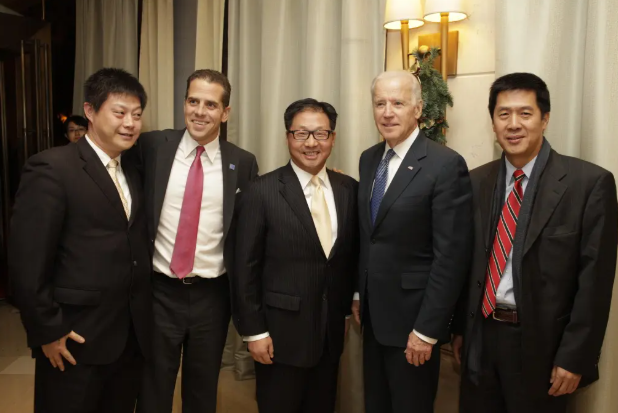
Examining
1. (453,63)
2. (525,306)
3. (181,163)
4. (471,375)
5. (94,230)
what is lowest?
(471,375)

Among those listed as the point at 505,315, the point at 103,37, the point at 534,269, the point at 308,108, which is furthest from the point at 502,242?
the point at 103,37

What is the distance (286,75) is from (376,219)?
1.53m

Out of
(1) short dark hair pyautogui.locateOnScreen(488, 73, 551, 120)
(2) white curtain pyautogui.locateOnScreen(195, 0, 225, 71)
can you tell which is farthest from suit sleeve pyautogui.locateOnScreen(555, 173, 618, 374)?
(2) white curtain pyautogui.locateOnScreen(195, 0, 225, 71)

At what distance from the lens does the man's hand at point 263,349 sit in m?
2.14

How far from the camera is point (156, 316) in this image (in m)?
2.32

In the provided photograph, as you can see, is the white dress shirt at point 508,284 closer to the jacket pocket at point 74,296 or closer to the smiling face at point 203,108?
the smiling face at point 203,108

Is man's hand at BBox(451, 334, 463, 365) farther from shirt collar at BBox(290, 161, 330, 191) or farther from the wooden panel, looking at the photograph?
the wooden panel

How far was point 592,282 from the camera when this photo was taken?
1786 mm

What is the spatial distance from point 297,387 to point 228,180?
0.97 m

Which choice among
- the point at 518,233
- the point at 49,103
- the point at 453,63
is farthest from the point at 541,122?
the point at 49,103

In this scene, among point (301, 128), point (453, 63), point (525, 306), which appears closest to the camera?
point (525, 306)

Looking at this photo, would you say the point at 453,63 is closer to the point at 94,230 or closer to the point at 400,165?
the point at 400,165

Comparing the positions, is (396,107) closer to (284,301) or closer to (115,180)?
(284,301)

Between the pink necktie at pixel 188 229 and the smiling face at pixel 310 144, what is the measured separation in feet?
1.56
